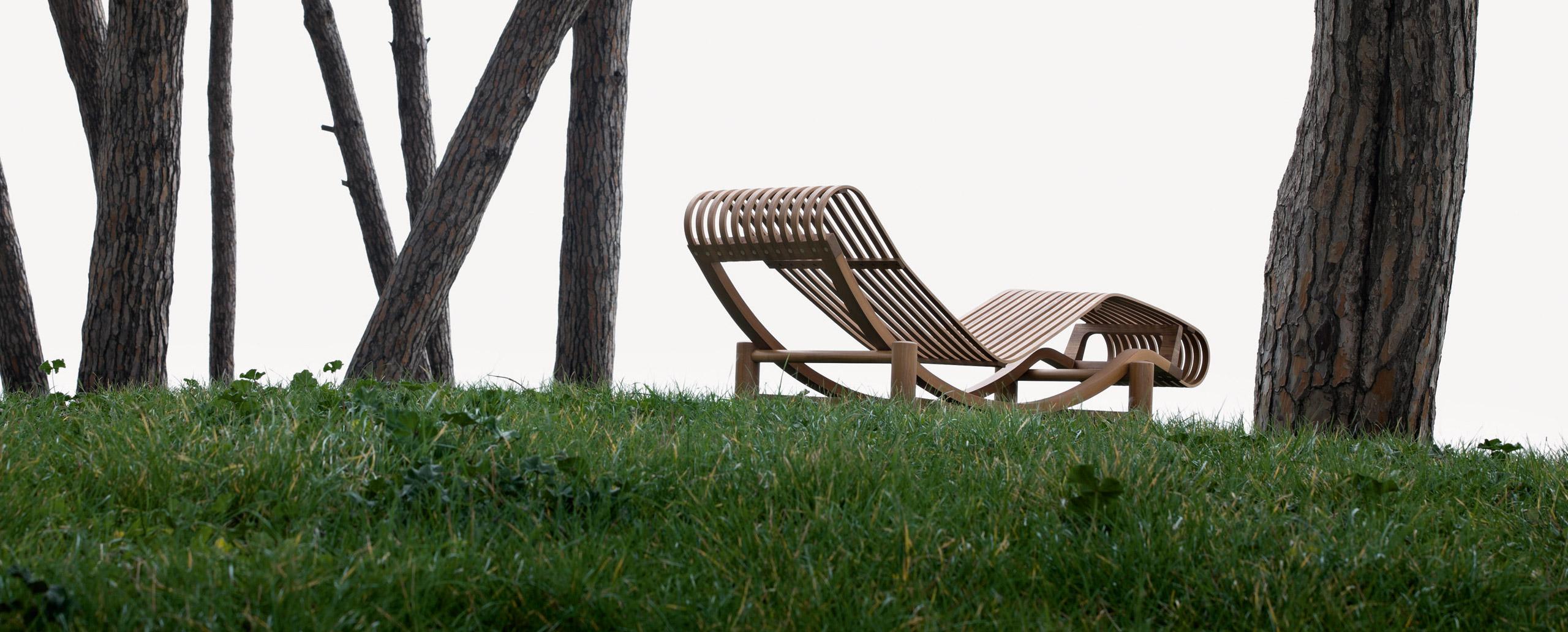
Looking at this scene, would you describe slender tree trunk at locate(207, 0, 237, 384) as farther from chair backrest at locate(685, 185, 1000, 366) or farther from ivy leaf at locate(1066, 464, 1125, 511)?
ivy leaf at locate(1066, 464, 1125, 511)

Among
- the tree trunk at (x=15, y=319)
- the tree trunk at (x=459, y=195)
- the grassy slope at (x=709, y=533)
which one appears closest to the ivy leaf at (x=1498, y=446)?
the grassy slope at (x=709, y=533)

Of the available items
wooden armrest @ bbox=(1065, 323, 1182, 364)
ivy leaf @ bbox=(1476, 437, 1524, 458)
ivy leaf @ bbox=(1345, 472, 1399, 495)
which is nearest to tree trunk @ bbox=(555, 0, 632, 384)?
wooden armrest @ bbox=(1065, 323, 1182, 364)

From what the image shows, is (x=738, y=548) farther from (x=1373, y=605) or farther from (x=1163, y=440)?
(x=1163, y=440)

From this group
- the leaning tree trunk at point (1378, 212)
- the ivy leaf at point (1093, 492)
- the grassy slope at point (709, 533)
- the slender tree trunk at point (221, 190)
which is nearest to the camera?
the grassy slope at point (709, 533)

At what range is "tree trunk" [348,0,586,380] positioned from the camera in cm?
614

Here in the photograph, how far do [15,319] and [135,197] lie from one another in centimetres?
171

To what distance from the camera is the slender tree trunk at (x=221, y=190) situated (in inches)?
340

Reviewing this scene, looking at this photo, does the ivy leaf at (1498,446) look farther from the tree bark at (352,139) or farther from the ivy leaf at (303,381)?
the tree bark at (352,139)

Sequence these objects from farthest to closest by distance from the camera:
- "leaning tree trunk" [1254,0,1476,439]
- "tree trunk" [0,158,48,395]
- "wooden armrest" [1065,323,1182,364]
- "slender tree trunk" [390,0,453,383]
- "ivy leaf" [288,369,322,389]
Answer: "slender tree trunk" [390,0,453,383] < "wooden armrest" [1065,323,1182,364] < "tree trunk" [0,158,48,395] < "leaning tree trunk" [1254,0,1476,439] < "ivy leaf" [288,369,322,389]

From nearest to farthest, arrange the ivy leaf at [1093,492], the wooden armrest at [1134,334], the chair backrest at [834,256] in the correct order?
the ivy leaf at [1093,492], the chair backrest at [834,256], the wooden armrest at [1134,334]

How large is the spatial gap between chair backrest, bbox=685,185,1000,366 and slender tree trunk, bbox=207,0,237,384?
15.4 ft

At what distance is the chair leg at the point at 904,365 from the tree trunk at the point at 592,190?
232 centimetres

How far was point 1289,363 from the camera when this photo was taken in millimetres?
4809

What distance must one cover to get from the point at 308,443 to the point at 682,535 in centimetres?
95
